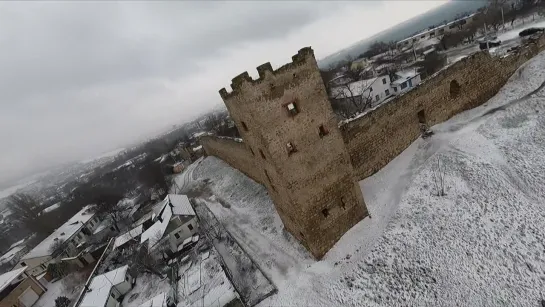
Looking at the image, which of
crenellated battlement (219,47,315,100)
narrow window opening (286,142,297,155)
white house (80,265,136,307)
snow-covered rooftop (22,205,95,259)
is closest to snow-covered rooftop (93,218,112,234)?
snow-covered rooftop (22,205,95,259)

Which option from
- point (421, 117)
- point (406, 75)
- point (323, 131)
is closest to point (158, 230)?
point (323, 131)

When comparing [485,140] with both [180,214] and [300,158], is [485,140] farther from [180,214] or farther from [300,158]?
[180,214]

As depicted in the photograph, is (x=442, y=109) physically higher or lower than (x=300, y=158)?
lower

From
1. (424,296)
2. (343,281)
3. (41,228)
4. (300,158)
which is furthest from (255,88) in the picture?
(41,228)

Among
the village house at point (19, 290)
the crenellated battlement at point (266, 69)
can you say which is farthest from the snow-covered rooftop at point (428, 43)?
the village house at point (19, 290)

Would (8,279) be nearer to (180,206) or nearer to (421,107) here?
Answer: (180,206)
